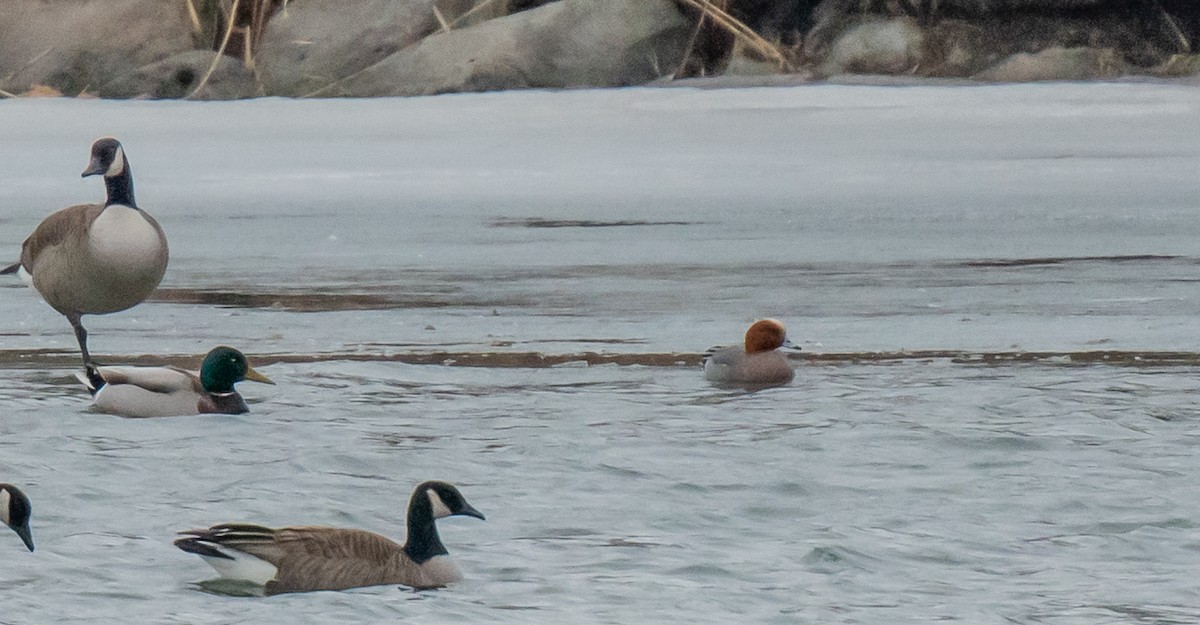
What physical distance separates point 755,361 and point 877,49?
8620mm

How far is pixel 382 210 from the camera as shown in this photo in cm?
1261

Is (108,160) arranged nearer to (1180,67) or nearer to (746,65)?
(746,65)

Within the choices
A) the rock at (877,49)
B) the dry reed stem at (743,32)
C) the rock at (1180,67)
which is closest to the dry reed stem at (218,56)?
the dry reed stem at (743,32)

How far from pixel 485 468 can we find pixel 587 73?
32.8 feet

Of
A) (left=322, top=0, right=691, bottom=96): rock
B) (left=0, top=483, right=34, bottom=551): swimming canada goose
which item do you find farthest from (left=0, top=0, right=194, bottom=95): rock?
(left=0, top=483, right=34, bottom=551): swimming canada goose

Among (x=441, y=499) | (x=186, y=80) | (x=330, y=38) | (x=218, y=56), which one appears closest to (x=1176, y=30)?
(x=330, y=38)

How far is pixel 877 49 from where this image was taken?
15891 millimetres

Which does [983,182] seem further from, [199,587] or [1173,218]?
[199,587]

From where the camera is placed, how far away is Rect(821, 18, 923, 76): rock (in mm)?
15750

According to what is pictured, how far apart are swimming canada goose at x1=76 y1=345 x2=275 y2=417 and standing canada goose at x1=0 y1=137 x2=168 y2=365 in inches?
37.0

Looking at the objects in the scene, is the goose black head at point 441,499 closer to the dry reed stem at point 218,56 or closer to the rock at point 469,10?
the dry reed stem at point 218,56

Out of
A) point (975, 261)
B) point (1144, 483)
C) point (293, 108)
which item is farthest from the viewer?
point (293, 108)

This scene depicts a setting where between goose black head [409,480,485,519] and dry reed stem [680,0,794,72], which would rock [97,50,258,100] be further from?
goose black head [409,480,485,519]

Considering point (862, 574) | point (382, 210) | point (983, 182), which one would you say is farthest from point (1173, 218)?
point (862, 574)
